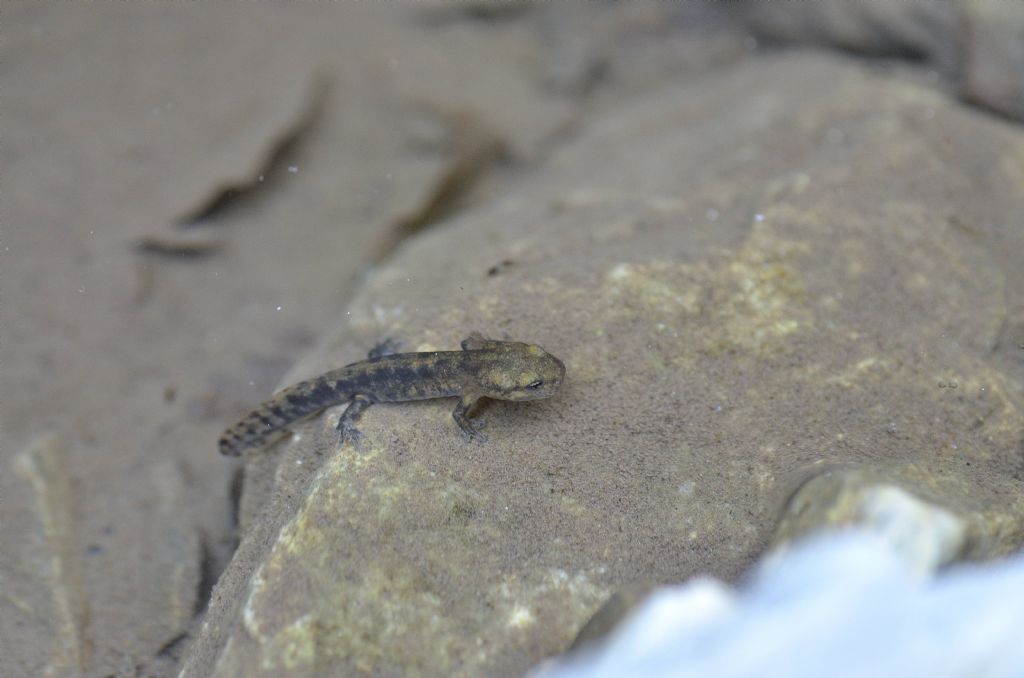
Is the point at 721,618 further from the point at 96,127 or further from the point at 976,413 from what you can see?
the point at 96,127

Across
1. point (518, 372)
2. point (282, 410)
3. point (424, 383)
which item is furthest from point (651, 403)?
A: point (282, 410)

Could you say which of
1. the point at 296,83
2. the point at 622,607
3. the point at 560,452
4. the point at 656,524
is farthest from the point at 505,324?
the point at 296,83

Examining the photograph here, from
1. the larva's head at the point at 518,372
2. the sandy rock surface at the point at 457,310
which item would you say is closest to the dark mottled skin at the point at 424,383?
the larva's head at the point at 518,372

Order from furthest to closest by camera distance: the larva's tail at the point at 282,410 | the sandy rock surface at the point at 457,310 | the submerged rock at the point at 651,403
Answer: the larva's tail at the point at 282,410 < the sandy rock surface at the point at 457,310 < the submerged rock at the point at 651,403

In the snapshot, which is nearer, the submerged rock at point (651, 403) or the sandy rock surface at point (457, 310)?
the submerged rock at point (651, 403)

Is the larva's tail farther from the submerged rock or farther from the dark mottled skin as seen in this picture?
the submerged rock

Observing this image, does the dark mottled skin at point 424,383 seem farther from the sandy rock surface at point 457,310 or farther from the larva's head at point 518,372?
the sandy rock surface at point 457,310

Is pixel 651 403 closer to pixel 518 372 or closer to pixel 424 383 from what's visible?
pixel 518 372
